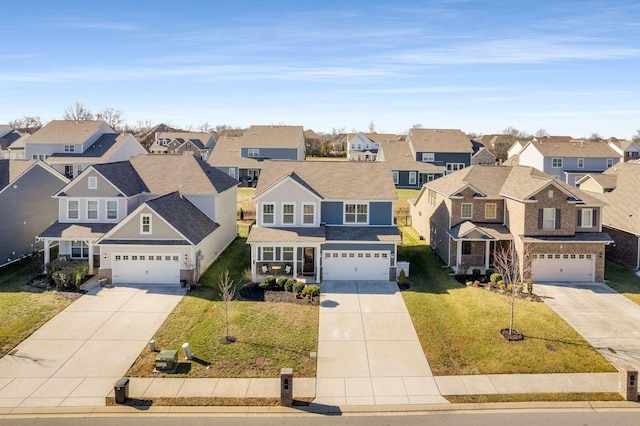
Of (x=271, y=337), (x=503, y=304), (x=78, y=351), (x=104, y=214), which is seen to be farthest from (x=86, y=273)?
(x=503, y=304)

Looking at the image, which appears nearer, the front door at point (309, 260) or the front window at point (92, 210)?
the front door at point (309, 260)

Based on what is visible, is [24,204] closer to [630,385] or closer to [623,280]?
[630,385]

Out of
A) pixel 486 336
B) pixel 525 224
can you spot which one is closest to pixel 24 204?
pixel 486 336

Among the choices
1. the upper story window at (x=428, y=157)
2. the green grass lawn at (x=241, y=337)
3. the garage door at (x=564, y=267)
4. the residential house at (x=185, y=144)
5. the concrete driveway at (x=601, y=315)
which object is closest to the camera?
the green grass lawn at (x=241, y=337)

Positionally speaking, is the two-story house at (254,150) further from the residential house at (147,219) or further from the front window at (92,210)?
the front window at (92,210)

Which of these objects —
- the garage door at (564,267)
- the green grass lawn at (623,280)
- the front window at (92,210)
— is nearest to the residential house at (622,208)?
the green grass lawn at (623,280)

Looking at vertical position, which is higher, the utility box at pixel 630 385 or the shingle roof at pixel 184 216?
the shingle roof at pixel 184 216
